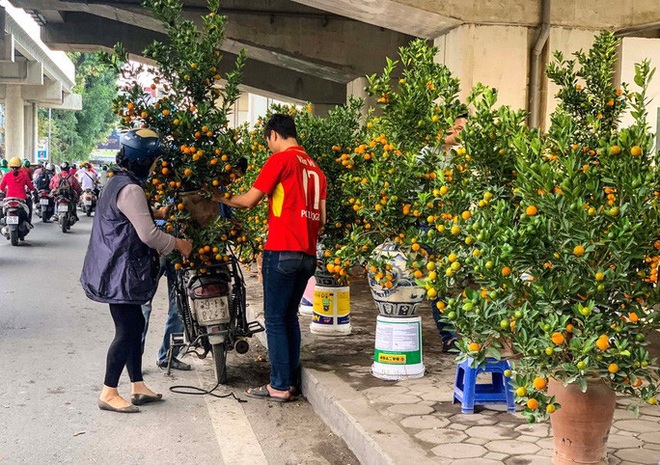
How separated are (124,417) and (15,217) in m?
12.3

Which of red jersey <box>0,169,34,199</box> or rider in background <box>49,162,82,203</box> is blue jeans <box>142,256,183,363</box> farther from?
rider in background <box>49,162,82,203</box>

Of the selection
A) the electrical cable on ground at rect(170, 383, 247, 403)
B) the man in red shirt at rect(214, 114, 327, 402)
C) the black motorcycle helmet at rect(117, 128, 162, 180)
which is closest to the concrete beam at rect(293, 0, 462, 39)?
the man in red shirt at rect(214, 114, 327, 402)

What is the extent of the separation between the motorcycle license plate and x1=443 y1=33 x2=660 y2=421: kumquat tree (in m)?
2.71

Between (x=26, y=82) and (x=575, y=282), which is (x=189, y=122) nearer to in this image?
(x=575, y=282)

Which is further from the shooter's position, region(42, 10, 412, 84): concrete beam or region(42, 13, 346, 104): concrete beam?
region(42, 13, 346, 104): concrete beam

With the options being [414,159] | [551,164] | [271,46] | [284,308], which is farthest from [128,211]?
[271,46]

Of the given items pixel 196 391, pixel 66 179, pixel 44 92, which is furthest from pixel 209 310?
pixel 44 92

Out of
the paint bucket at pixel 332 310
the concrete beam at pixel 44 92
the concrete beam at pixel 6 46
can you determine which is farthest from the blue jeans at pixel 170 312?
the concrete beam at pixel 44 92

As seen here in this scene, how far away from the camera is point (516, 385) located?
3869 mm

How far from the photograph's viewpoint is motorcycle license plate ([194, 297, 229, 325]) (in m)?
6.41

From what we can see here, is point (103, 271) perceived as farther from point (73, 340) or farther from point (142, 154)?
point (73, 340)

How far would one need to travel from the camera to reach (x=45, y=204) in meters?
23.7

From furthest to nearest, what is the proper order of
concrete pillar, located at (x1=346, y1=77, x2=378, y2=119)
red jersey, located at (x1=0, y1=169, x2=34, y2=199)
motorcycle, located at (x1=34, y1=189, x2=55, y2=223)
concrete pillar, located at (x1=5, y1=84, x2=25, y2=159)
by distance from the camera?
concrete pillar, located at (x1=5, y1=84, x2=25, y2=159)
motorcycle, located at (x1=34, y1=189, x2=55, y2=223)
concrete pillar, located at (x1=346, y1=77, x2=378, y2=119)
red jersey, located at (x1=0, y1=169, x2=34, y2=199)

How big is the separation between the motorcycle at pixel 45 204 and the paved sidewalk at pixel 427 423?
18051 millimetres
